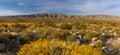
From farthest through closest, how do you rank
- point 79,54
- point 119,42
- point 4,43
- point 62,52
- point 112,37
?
point 112,37, point 119,42, point 4,43, point 62,52, point 79,54

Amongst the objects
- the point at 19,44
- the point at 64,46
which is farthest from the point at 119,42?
the point at 64,46

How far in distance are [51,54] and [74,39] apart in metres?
9.69

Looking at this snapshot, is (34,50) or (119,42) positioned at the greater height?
(34,50)

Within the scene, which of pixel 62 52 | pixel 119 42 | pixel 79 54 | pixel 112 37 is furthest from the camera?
pixel 112 37

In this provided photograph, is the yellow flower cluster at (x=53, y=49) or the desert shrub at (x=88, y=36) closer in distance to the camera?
the yellow flower cluster at (x=53, y=49)

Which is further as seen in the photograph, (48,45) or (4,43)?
(4,43)

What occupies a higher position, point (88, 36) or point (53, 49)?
point (53, 49)

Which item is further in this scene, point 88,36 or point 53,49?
point 88,36

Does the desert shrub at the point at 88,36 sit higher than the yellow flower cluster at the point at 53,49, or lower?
lower

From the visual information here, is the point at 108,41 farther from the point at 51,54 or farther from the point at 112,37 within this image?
the point at 51,54

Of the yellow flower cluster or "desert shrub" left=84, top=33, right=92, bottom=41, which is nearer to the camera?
the yellow flower cluster

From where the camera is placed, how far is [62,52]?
11.0 meters

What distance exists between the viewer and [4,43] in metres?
18.2

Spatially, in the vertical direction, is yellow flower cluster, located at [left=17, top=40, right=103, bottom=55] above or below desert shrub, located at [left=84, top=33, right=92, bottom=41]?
above
